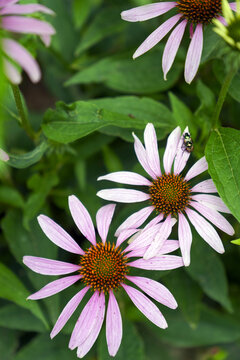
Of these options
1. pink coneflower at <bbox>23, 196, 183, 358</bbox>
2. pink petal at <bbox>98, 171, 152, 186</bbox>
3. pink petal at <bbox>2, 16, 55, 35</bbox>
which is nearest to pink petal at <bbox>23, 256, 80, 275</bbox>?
pink coneflower at <bbox>23, 196, 183, 358</bbox>

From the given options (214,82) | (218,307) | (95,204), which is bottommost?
(218,307)

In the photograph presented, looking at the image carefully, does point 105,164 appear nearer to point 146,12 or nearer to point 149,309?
point 146,12

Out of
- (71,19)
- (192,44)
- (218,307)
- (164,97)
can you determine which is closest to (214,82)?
(164,97)

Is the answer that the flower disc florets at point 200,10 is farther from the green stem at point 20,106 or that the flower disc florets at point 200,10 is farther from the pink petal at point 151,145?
the green stem at point 20,106

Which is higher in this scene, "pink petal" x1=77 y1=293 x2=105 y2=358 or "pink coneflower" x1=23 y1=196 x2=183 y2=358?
"pink coneflower" x1=23 y1=196 x2=183 y2=358

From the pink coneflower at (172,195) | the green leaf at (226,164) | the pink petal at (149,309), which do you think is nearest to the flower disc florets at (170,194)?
the pink coneflower at (172,195)

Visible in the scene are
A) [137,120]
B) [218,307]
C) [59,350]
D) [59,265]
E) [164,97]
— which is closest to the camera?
[59,265]

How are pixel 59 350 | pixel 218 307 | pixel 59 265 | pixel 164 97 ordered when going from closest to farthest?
pixel 59 265
pixel 59 350
pixel 164 97
pixel 218 307

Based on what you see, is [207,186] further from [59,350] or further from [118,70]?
[59,350]

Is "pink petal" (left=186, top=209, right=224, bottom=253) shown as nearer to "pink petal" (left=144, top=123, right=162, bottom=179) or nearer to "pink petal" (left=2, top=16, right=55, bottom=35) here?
"pink petal" (left=144, top=123, right=162, bottom=179)
